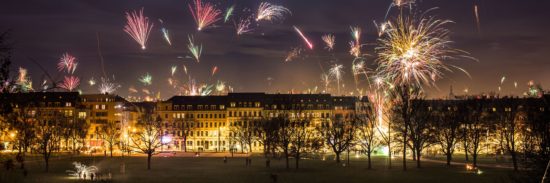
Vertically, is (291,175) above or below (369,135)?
below

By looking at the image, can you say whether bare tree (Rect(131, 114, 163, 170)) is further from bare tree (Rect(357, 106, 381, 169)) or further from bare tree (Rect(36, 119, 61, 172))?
bare tree (Rect(357, 106, 381, 169))

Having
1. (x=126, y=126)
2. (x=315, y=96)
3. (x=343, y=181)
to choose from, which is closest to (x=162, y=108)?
(x=126, y=126)

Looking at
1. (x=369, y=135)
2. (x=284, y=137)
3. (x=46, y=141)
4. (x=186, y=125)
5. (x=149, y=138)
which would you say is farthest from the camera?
(x=186, y=125)

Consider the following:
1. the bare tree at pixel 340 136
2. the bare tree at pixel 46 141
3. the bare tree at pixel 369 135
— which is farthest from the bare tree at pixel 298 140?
the bare tree at pixel 46 141

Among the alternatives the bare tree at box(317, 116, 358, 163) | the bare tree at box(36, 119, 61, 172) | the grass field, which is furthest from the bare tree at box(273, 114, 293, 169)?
the bare tree at box(36, 119, 61, 172)

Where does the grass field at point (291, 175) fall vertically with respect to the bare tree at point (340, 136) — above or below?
below

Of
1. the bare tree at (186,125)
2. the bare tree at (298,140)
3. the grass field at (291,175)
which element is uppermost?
the bare tree at (186,125)

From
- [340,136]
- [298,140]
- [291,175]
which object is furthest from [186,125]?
[291,175]

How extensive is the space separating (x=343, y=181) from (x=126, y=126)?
119 meters

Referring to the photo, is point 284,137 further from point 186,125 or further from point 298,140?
point 186,125

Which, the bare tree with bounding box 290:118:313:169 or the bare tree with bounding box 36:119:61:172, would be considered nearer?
the bare tree with bounding box 36:119:61:172

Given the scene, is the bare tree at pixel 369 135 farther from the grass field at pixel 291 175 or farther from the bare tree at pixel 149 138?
the bare tree at pixel 149 138

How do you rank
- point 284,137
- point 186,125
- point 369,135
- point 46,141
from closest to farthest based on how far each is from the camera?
point 46,141
point 284,137
point 369,135
point 186,125

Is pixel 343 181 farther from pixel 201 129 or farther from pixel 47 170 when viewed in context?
pixel 201 129
